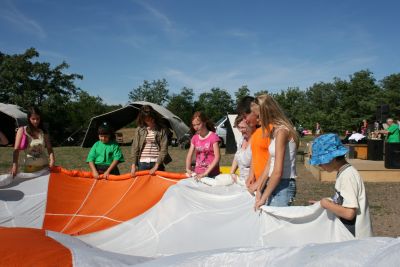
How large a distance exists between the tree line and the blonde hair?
12.6m

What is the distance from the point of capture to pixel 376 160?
11.0 metres

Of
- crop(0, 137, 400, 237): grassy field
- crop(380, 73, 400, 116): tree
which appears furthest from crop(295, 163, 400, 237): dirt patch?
crop(380, 73, 400, 116): tree

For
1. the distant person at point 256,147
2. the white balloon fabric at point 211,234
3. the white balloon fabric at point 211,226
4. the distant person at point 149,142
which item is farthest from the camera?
the distant person at point 149,142

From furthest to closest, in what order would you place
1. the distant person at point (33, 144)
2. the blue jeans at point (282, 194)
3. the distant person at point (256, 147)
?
the distant person at point (33, 144), the distant person at point (256, 147), the blue jeans at point (282, 194)

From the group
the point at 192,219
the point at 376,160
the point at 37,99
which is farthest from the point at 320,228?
the point at 37,99

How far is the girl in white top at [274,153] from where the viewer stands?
9.06 ft

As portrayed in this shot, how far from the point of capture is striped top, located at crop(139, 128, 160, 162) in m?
4.71

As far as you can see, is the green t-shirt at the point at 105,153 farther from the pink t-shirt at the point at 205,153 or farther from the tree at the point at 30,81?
the tree at the point at 30,81

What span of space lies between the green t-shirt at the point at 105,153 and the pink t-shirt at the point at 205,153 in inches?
37.2

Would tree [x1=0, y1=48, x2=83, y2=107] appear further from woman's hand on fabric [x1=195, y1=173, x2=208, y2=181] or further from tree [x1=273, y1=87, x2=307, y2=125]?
tree [x1=273, y1=87, x2=307, y2=125]

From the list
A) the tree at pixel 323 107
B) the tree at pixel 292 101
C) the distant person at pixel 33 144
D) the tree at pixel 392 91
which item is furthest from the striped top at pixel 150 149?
the tree at pixel 292 101

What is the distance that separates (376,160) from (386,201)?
4932 mm

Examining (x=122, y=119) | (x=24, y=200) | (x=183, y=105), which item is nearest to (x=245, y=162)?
(x=24, y=200)

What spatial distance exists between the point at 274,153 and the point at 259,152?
1.33 feet
